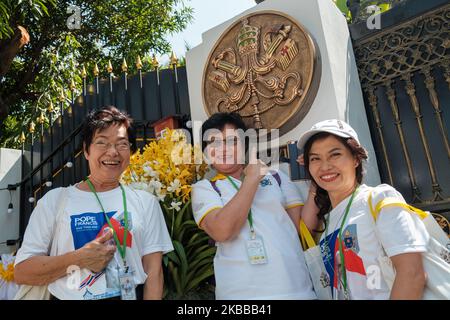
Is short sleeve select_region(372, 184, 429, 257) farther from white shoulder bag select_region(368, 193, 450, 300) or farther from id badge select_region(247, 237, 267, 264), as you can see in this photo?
id badge select_region(247, 237, 267, 264)

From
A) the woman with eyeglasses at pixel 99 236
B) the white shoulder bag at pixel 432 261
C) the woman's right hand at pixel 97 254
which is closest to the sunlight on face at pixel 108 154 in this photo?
the woman with eyeglasses at pixel 99 236

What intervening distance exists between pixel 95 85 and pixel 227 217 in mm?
3440

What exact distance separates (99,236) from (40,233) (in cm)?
29

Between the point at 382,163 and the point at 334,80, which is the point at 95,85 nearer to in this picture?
the point at 334,80

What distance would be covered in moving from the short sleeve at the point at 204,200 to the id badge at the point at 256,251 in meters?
0.26

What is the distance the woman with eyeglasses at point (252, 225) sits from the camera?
1786 mm

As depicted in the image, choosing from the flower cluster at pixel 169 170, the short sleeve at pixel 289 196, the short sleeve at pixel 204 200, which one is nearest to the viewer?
the short sleeve at pixel 204 200

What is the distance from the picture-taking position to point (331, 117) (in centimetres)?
275

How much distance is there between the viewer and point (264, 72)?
10.3 feet

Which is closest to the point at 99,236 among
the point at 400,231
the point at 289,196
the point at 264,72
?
the point at 289,196

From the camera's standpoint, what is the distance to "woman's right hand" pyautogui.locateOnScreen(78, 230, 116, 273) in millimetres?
1687

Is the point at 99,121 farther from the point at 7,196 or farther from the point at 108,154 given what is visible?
the point at 7,196

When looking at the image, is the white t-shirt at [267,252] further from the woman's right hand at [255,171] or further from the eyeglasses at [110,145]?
the eyeglasses at [110,145]
